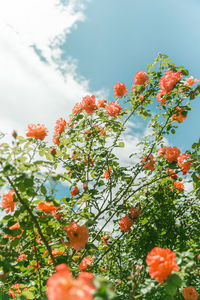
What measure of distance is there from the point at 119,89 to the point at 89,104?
0.53 metres

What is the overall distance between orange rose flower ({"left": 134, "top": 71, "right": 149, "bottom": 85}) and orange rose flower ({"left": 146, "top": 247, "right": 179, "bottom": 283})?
219 cm

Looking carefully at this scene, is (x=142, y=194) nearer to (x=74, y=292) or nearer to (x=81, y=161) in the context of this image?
(x=81, y=161)

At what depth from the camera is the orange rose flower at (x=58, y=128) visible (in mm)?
2794

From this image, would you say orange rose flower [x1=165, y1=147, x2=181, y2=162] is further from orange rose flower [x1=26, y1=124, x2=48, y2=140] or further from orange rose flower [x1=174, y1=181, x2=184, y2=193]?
orange rose flower [x1=26, y1=124, x2=48, y2=140]

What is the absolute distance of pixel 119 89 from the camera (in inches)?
116

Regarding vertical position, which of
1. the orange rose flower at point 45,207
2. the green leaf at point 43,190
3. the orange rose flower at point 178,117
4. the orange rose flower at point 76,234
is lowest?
the orange rose flower at point 76,234

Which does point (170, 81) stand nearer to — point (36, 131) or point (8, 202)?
point (36, 131)

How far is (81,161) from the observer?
3.09m

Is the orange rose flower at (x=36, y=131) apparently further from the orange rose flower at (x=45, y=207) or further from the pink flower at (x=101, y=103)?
the pink flower at (x=101, y=103)

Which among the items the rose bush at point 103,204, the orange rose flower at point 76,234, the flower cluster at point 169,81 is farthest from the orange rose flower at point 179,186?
the orange rose flower at point 76,234

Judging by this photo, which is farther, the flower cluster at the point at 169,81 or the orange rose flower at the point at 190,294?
the flower cluster at the point at 169,81

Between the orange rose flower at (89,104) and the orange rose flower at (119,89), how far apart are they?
0.40 m

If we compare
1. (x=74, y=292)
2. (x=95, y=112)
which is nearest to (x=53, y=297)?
(x=74, y=292)

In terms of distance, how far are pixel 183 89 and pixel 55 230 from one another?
6.69 feet
